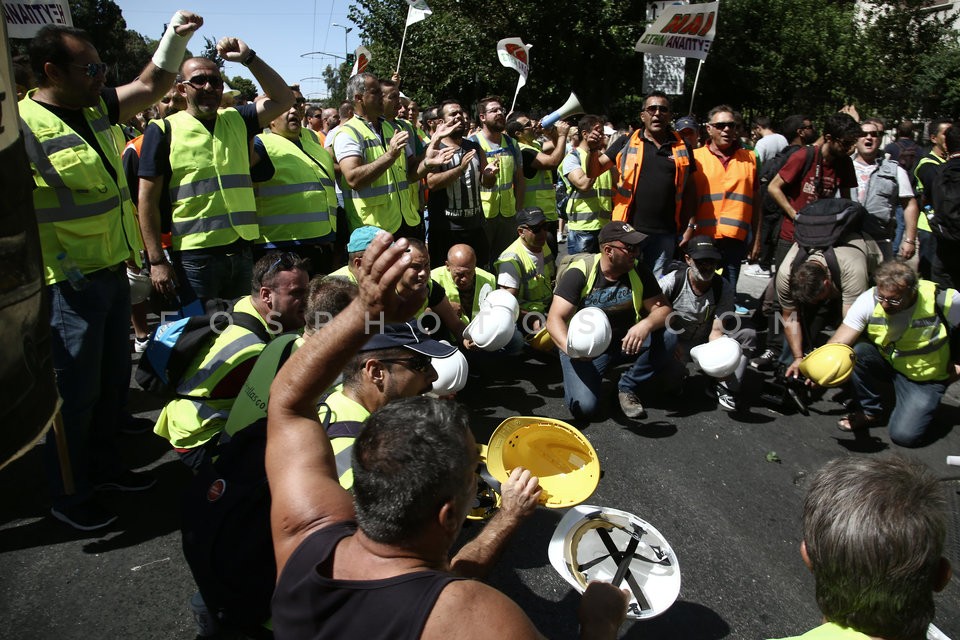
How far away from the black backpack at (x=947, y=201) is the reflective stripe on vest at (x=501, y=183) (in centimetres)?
367

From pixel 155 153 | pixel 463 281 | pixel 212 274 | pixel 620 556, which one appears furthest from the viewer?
pixel 463 281

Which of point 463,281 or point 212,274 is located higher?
point 212,274

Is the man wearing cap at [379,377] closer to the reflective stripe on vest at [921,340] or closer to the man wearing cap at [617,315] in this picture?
the man wearing cap at [617,315]

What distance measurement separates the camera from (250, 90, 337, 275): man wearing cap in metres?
4.31

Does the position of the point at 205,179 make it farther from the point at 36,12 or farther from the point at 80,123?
the point at 36,12

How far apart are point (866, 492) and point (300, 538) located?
121 cm

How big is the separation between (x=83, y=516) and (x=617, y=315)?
3.32 metres

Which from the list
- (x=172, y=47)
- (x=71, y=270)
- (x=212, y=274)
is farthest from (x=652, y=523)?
(x=172, y=47)

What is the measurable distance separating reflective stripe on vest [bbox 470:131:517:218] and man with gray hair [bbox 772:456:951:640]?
15.7ft

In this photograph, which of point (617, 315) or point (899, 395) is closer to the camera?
point (899, 395)

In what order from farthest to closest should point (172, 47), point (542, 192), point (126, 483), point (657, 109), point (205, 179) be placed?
1. point (542, 192)
2. point (657, 109)
3. point (205, 179)
4. point (126, 483)
5. point (172, 47)

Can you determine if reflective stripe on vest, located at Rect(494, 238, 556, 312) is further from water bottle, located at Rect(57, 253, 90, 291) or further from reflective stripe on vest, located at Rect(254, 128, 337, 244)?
water bottle, located at Rect(57, 253, 90, 291)

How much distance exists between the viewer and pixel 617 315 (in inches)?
181

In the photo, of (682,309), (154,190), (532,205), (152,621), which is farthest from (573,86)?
(152,621)
